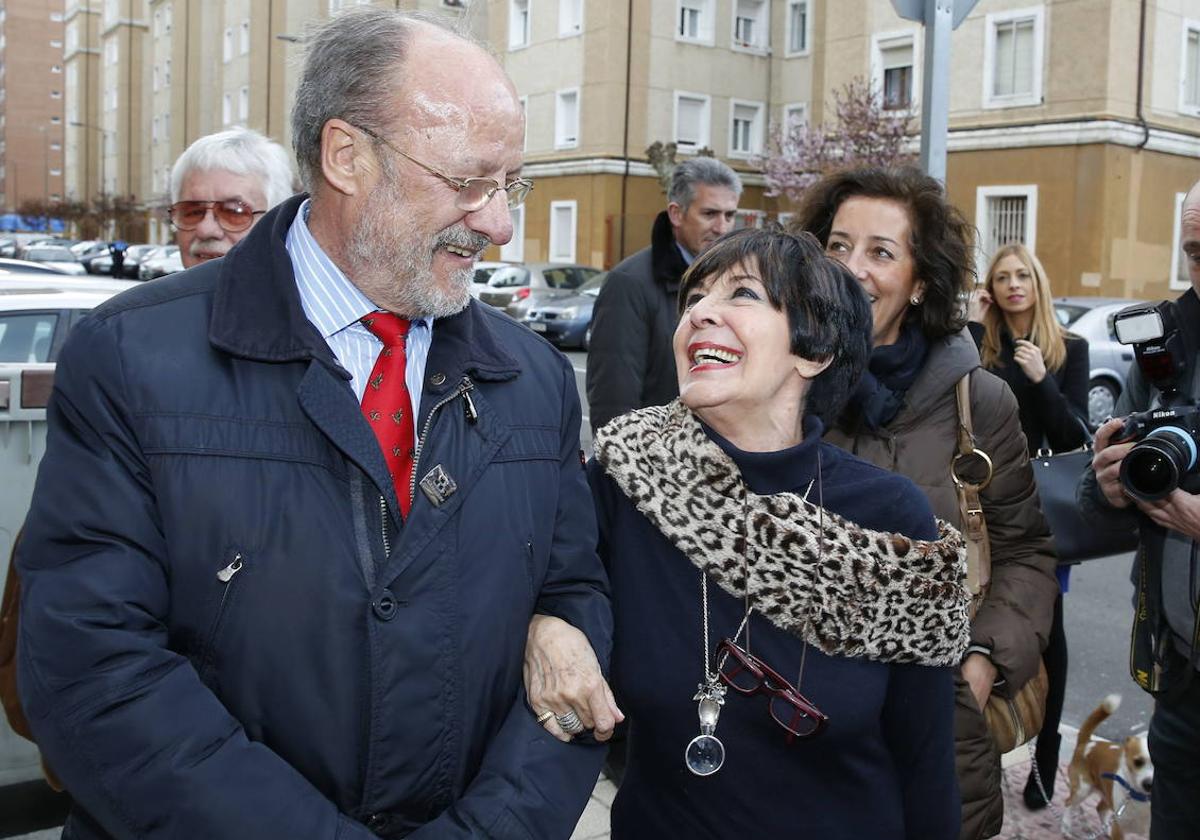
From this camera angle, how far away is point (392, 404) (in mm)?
2021

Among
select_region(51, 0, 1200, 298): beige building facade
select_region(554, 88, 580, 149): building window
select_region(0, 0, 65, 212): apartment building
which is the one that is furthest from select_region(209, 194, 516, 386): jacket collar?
select_region(0, 0, 65, 212): apartment building

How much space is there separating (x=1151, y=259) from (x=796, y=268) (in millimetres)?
25603

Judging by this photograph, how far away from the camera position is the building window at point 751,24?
34094 millimetres

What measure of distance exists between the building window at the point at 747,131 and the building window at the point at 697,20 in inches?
88.5

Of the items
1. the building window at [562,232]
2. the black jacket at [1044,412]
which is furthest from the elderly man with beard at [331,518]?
the building window at [562,232]

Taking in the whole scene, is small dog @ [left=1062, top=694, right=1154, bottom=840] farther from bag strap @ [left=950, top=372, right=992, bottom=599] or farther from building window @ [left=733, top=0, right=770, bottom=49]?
building window @ [left=733, top=0, right=770, bottom=49]

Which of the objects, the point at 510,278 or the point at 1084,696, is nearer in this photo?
the point at 1084,696

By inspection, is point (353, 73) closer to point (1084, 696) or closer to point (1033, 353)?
point (1033, 353)

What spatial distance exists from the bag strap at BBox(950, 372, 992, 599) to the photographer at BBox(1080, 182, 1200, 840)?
1.46 ft

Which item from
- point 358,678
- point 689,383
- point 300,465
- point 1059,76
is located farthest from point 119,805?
point 1059,76

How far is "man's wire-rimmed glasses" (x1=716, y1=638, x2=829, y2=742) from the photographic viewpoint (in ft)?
7.07

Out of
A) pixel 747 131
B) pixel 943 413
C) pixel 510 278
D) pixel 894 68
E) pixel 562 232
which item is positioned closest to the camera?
pixel 943 413

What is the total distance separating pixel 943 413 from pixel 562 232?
105 ft

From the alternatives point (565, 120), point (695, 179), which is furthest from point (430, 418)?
→ point (565, 120)
